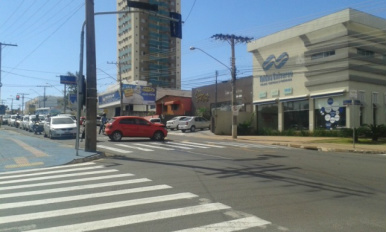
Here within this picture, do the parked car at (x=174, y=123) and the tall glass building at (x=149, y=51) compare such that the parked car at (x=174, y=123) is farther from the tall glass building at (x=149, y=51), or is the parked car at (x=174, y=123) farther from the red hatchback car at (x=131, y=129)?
the tall glass building at (x=149, y=51)

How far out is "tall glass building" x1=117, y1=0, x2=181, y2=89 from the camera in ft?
370

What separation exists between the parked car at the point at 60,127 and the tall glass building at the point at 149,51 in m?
85.5

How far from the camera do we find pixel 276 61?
1355 inches

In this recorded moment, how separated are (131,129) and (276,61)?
57.1 feet

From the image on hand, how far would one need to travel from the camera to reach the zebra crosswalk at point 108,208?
220 inches

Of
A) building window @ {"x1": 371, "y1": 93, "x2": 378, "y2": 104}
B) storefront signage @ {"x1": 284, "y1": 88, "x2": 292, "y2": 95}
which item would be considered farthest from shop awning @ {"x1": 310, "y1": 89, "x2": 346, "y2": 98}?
building window @ {"x1": 371, "y1": 93, "x2": 378, "y2": 104}

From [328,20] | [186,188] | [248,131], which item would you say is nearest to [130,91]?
[248,131]

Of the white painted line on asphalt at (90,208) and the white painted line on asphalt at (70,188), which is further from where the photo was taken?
the white painted line on asphalt at (70,188)

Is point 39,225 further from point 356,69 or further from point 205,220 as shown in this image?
point 356,69

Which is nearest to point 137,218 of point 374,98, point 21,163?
point 21,163

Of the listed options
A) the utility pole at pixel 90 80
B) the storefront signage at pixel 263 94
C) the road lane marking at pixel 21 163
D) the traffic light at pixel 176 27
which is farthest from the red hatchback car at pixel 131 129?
the storefront signage at pixel 263 94

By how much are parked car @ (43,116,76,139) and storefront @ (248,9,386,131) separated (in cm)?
1905

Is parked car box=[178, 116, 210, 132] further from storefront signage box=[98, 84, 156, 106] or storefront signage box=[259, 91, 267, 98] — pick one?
storefront signage box=[98, 84, 156, 106]

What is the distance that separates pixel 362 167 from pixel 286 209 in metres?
7.00
